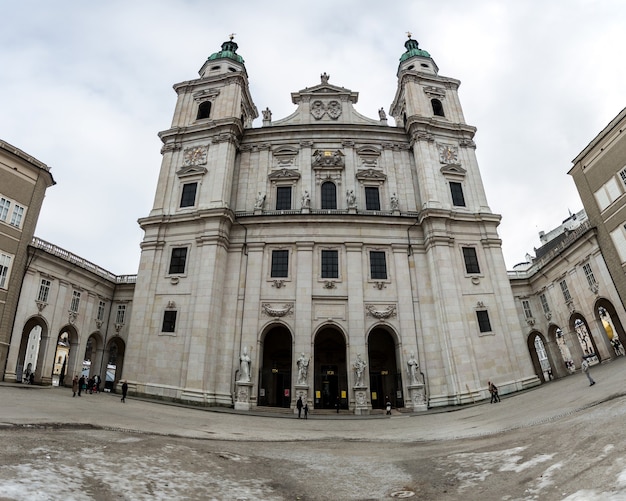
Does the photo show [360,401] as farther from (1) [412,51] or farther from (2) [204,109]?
(1) [412,51]

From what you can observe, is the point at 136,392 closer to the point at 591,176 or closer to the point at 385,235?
the point at 385,235

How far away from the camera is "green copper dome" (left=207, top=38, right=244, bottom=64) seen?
140 ft

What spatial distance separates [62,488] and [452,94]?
43.7 m

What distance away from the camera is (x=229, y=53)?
43.1m

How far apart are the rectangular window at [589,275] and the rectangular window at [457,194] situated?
1127 centimetres

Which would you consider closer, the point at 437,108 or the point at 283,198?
the point at 283,198

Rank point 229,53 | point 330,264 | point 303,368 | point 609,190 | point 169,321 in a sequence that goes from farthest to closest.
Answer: point 229,53 < point 330,264 < point 609,190 < point 169,321 < point 303,368

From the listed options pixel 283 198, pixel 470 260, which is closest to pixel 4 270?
pixel 283 198

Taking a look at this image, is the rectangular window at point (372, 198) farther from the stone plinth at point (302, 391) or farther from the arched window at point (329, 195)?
the stone plinth at point (302, 391)

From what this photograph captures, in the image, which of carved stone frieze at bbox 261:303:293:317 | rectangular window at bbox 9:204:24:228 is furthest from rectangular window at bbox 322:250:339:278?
rectangular window at bbox 9:204:24:228

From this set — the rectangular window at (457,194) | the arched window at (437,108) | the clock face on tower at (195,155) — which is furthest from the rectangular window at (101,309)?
the arched window at (437,108)

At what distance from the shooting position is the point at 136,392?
89.4 ft

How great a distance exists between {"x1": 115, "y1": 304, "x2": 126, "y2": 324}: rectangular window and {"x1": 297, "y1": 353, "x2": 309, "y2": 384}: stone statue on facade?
20504 mm

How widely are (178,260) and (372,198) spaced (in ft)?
57.1
